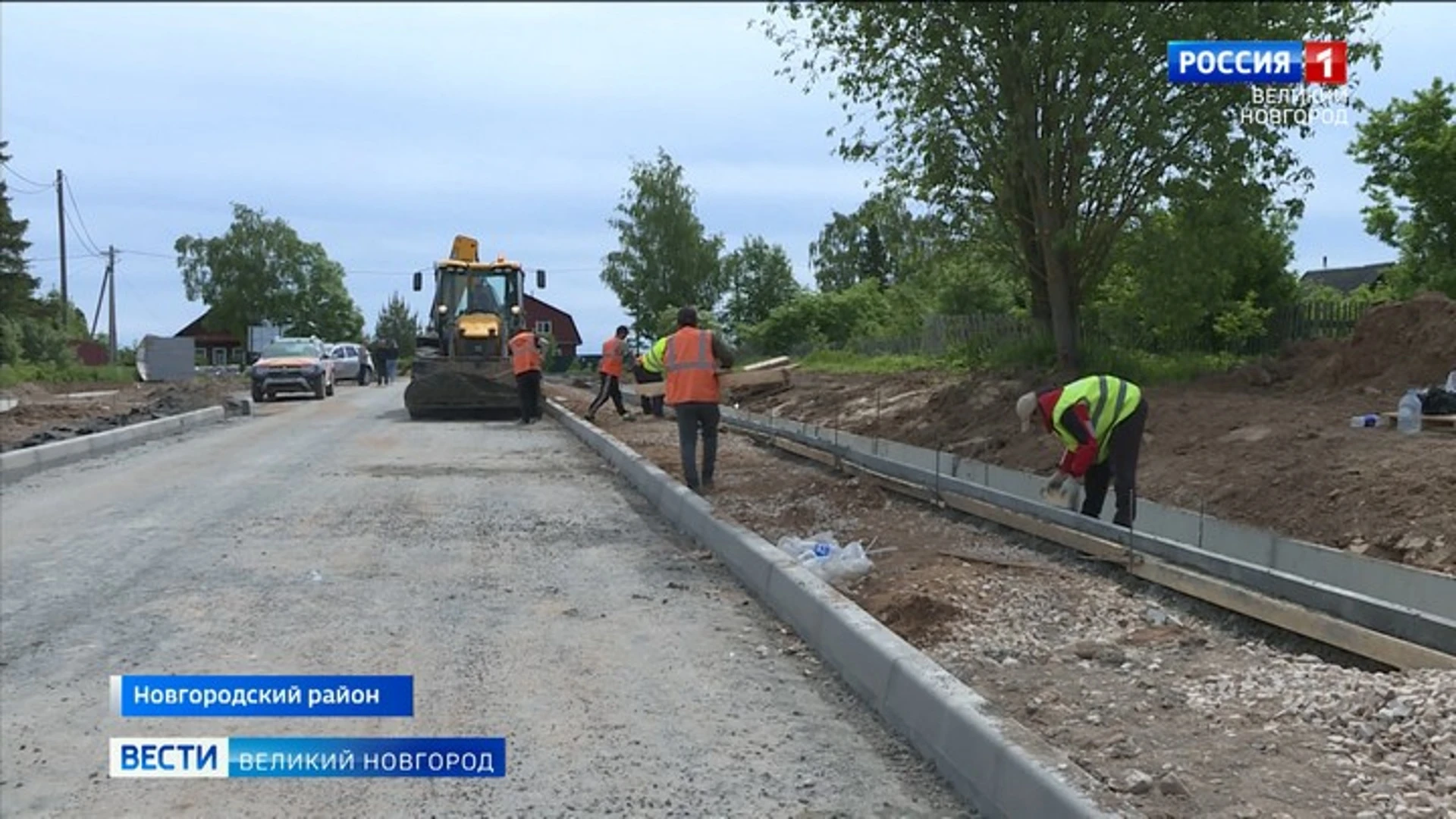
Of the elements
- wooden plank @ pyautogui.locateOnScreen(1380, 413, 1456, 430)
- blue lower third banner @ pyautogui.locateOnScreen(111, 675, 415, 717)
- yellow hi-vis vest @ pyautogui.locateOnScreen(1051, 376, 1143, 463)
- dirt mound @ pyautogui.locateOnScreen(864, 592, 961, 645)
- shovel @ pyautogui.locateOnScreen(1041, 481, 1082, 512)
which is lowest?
blue lower third banner @ pyautogui.locateOnScreen(111, 675, 415, 717)

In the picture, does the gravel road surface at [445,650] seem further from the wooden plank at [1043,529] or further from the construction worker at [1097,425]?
the construction worker at [1097,425]

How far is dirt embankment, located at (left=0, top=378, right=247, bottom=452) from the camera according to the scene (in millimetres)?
16781

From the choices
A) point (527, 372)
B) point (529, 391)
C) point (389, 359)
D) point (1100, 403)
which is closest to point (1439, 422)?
point (1100, 403)

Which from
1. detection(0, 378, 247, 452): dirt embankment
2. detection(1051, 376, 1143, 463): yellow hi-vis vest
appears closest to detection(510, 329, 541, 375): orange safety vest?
detection(0, 378, 247, 452): dirt embankment

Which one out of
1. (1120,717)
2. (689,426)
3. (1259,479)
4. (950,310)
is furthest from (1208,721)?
(950,310)

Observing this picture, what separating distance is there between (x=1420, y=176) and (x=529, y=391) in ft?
53.2

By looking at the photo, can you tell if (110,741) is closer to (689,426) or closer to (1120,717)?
(1120,717)

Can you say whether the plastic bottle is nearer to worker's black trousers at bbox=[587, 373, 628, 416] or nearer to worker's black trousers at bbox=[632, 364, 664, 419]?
worker's black trousers at bbox=[587, 373, 628, 416]

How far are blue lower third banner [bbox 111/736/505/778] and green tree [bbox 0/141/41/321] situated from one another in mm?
55717

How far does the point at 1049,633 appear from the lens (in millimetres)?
5754

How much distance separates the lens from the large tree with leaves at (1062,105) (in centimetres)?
1320

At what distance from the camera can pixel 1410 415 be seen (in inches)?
402

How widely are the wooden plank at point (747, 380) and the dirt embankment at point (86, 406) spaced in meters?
8.10

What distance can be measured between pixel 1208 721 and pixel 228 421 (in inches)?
835
